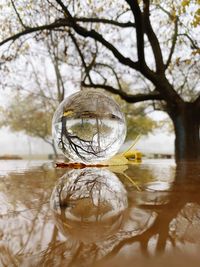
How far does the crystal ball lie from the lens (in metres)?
0.61

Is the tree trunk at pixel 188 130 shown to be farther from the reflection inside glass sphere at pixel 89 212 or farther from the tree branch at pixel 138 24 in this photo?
the reflection inside glass sphere at pixel 89 212

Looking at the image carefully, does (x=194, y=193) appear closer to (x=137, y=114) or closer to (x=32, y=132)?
(x=137, y=114)

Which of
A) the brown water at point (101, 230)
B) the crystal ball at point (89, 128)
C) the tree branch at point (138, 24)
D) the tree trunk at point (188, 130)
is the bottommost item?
the brown water at point (101, 230)

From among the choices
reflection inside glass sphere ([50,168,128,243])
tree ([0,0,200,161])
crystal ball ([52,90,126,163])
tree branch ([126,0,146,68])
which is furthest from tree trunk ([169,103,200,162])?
reflection inside glass sphere ([50,168,128,243])

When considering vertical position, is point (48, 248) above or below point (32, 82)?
below

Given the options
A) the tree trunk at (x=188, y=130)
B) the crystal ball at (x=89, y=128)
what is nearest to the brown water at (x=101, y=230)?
the crystal ball at (x=89, y=128)

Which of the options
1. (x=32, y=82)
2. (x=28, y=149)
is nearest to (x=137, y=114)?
(x=32, y=82)

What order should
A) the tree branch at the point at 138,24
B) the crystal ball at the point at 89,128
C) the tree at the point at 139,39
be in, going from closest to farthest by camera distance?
1. the crystal ball at the point at 89,128
2. the tree branch at the point at 138,24
3. the tree at the point at 139,39

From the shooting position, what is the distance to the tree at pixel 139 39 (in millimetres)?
2133

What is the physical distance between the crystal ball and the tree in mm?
1270

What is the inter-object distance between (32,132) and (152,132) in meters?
2.41

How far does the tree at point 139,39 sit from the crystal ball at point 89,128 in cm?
127

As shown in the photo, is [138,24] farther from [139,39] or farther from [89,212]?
[89,212]

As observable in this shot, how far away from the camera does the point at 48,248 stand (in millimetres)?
127
